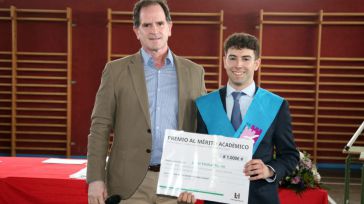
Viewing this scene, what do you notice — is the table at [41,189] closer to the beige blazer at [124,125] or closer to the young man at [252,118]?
the beige blazer at [124,125]

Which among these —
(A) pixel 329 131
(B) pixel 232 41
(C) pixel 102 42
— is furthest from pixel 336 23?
(B) pixel 232 41

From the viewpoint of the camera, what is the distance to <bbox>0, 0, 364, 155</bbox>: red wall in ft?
22.1

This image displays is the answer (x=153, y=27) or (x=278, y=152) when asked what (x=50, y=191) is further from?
(x=278, y=152)

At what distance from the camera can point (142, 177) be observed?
5.87 feet

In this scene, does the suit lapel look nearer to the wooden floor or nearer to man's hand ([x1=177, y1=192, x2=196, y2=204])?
man's hand ([x1=177, y1=192, x2=196, y2=204])

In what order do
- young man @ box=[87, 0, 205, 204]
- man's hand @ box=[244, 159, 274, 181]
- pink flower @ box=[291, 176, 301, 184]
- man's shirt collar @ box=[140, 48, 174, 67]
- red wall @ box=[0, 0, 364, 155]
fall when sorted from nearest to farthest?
man's hand @ box=[244, 159, 274, 181], young man @ box=[87, 0, 205, 204], man's shirt collar @ box=[140, 48, 174, 67], pink flower @ box=[291, 176, 301, 184], red wall @ box=[0, 0, 364, 155]

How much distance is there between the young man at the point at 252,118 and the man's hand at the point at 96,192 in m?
0.39

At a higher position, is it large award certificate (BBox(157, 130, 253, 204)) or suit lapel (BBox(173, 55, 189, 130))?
suit lapel (BBox(173, 55, 189, 130))

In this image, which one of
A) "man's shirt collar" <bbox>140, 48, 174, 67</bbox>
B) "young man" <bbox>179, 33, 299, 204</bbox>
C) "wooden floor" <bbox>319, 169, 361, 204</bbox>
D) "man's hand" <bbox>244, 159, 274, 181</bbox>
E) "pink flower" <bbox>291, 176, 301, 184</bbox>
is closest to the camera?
"man's hand" <bbox>244, 159, 274, 181</bbox>

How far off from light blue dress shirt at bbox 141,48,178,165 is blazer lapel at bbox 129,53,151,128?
0.04m

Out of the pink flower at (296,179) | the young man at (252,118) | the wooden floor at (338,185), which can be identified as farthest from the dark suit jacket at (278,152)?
the wooden floor at (338,185)

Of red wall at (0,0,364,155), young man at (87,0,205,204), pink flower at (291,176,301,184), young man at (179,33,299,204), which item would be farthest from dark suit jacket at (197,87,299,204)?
red wall at (0,0,364,155)

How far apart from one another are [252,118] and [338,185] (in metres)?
4.77

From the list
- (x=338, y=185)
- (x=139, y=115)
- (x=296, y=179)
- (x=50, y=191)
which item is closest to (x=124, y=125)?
(x=139, y=115)
